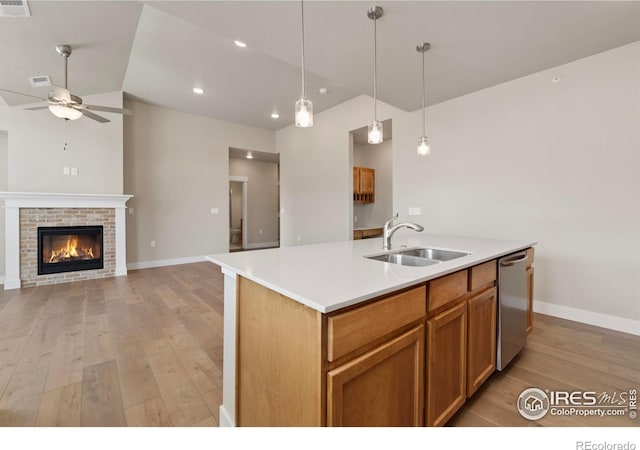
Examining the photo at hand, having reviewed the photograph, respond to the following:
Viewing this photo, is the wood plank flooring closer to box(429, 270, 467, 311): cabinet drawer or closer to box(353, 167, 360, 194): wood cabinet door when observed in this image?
box(429, 270, 467, 311): cabinet drawer

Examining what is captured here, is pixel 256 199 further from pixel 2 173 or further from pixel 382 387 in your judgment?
pixel 382 387

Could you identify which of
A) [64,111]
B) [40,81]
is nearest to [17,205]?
[40,81]

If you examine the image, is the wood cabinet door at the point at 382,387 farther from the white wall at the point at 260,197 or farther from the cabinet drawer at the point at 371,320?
the white wall at the point at 260,197

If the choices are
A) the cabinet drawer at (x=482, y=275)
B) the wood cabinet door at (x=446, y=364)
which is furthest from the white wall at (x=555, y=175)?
the wood cabinet door at (x=446, y=364)

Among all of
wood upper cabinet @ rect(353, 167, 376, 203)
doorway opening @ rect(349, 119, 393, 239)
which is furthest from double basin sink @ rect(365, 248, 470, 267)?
wood upper cabinet @ rect(353, 167, 376, 203)

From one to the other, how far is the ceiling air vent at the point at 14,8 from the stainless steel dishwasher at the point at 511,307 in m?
4.33

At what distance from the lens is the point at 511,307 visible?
190cm

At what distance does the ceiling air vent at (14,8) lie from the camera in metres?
2.26

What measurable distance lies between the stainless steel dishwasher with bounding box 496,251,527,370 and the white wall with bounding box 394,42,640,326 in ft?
4.04

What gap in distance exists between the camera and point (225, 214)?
6.29 metres

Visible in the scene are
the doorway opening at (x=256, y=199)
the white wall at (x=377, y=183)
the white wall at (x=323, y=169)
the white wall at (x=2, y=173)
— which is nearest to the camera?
the white wall at (x=2, y=173)

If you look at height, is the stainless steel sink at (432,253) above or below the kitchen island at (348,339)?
above

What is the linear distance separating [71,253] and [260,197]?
476 centimetres

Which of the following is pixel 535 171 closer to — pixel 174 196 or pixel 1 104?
pixel 174 196
